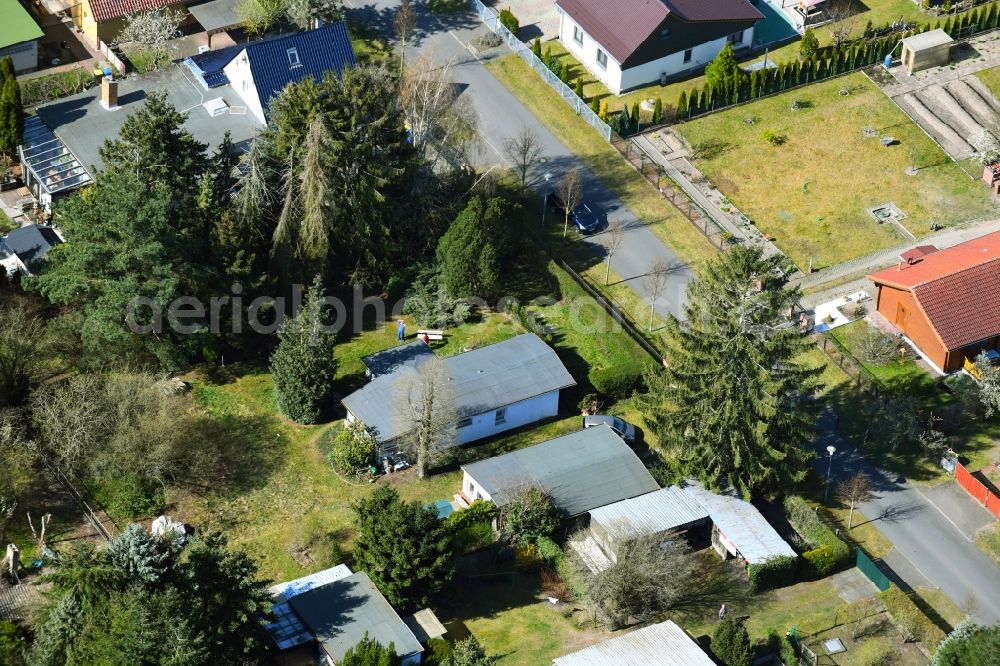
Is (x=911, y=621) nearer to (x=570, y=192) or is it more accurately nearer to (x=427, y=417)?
(x=427, y=417)

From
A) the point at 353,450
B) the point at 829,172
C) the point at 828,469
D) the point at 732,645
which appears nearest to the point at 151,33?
the point at 353,450

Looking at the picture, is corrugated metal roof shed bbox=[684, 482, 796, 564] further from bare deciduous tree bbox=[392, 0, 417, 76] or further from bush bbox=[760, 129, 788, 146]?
bare deciduous tree bbox=[392, 0, 417, 76]

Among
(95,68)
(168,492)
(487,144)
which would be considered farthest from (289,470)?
(95,68)

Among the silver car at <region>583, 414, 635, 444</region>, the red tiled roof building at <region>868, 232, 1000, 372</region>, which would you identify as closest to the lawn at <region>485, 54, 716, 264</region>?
the red tiled roof building at <region>868, 232, 1000, 372</region>

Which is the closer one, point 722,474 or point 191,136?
point 722,474

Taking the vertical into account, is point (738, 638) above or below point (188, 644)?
below

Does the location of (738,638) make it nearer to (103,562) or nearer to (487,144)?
(103,562)

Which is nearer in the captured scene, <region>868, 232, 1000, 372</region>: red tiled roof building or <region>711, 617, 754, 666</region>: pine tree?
<region>711, 617, 754, 666</region>: pine tree
